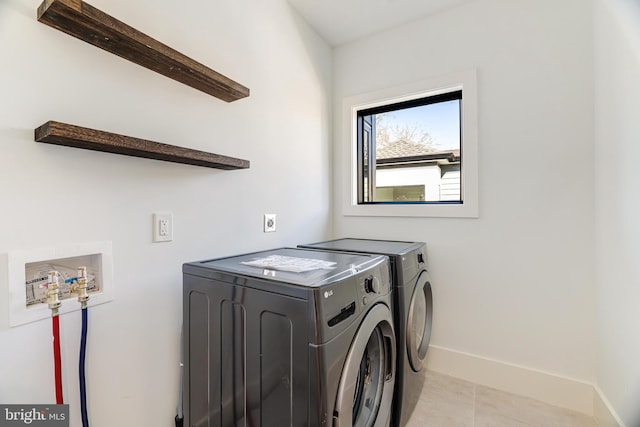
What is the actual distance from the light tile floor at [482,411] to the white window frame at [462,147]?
1.11 meters

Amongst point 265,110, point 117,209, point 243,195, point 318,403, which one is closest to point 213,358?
point 318,403

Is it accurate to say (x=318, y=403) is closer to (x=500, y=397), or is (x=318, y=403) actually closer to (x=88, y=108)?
(x=88, y=108)

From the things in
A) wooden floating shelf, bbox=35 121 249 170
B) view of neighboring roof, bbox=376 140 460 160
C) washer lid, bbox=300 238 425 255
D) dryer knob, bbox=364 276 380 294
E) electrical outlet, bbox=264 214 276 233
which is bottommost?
dryer knob, bbox=364 276 380 294

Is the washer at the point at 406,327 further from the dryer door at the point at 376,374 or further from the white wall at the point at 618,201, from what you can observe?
the white wall at the point at 618,201

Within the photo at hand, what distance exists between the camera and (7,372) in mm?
831

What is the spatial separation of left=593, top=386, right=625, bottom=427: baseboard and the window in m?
1.30

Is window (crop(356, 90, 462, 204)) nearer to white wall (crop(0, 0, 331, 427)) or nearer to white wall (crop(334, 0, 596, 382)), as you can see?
white wall (crop(334, 0, 596, 382))

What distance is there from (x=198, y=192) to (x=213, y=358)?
0.73 m

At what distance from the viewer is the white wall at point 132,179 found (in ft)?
2.86

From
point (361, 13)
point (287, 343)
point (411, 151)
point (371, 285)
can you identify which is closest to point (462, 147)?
point (411, 151)

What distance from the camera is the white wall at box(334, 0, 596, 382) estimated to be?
166cm

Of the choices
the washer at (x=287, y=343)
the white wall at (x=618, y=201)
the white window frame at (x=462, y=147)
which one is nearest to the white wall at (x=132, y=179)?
the washer at (x=287, y=343)

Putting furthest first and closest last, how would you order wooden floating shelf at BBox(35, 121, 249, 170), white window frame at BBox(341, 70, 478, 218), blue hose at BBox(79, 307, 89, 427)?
1. white window frame at BBox(341, 70, 478, 218)
2. blue hose at BBox(79, 307, 89, 427)
3. wooden floating shelf at BBox(35, 121, 249, 170)

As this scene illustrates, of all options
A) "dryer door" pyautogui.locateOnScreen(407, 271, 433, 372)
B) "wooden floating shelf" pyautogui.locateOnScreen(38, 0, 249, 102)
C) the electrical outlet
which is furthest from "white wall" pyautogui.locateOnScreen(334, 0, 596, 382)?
"wooden floating shelf" pyautogui.locateOnScreen(38, 0, 249, 102)
